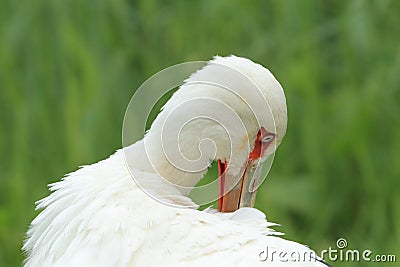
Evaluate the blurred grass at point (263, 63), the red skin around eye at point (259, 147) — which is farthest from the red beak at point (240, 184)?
the blurred grass at point (263, 63)

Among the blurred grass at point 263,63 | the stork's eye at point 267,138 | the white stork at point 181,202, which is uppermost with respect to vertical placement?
the blurred grass at point 263,63

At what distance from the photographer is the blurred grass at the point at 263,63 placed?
5.61 m

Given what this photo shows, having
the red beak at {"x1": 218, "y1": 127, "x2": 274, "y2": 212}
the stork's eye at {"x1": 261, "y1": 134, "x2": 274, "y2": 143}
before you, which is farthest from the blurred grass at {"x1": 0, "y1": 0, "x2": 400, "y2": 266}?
the stork's eye at {"x1": 261, "y1": 134, "x2": 274, "y2": 143}

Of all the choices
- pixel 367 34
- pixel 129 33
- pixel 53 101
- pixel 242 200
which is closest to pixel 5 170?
pixel 53 101

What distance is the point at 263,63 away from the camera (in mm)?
5922

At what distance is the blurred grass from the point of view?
5.61 m

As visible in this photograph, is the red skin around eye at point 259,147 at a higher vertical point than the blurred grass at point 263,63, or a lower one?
lower

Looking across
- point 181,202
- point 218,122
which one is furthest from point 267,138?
point 181,202

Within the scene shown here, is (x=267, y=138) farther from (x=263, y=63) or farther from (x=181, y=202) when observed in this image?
(x=263, y=63)

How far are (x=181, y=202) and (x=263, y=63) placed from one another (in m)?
2.57

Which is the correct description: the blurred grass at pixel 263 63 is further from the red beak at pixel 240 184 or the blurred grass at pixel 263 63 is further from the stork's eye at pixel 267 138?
the stork's eye at pixel 267 138

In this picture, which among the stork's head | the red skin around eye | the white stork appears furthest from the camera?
the red skin around eye

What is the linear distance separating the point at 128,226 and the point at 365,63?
2.87 metres

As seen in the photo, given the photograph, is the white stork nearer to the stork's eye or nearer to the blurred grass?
the stork's eye
